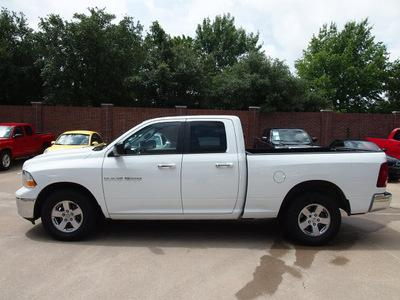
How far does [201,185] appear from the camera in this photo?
15.8ft

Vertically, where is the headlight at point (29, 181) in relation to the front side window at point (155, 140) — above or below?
below

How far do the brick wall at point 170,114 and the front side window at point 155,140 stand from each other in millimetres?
14071

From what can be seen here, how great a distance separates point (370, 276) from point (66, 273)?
363 centimetres

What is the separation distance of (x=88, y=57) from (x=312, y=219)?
18.8m

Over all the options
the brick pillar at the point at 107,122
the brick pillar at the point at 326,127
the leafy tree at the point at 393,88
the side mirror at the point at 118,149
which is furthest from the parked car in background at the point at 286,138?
the leafy tree at the point at 393,88

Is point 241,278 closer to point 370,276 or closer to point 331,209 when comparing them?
point 370,276

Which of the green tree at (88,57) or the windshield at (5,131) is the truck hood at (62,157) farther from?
the green tree at (88,57)

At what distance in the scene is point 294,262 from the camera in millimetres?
4371

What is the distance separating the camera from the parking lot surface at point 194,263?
11.7 ft

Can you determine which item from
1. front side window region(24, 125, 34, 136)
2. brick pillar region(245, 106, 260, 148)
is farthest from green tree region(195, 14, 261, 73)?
front side window region(24, 125, 34, 136)

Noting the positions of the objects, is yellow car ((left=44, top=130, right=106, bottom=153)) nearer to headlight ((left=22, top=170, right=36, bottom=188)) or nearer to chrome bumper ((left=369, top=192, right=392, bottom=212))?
headlight ((left=22, top=170, right=36, bottom=188))

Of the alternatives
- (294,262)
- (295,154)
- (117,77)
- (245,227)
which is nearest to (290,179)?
(295,154)

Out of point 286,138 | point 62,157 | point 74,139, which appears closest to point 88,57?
point 74,139

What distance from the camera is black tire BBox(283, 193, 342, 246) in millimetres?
4902
